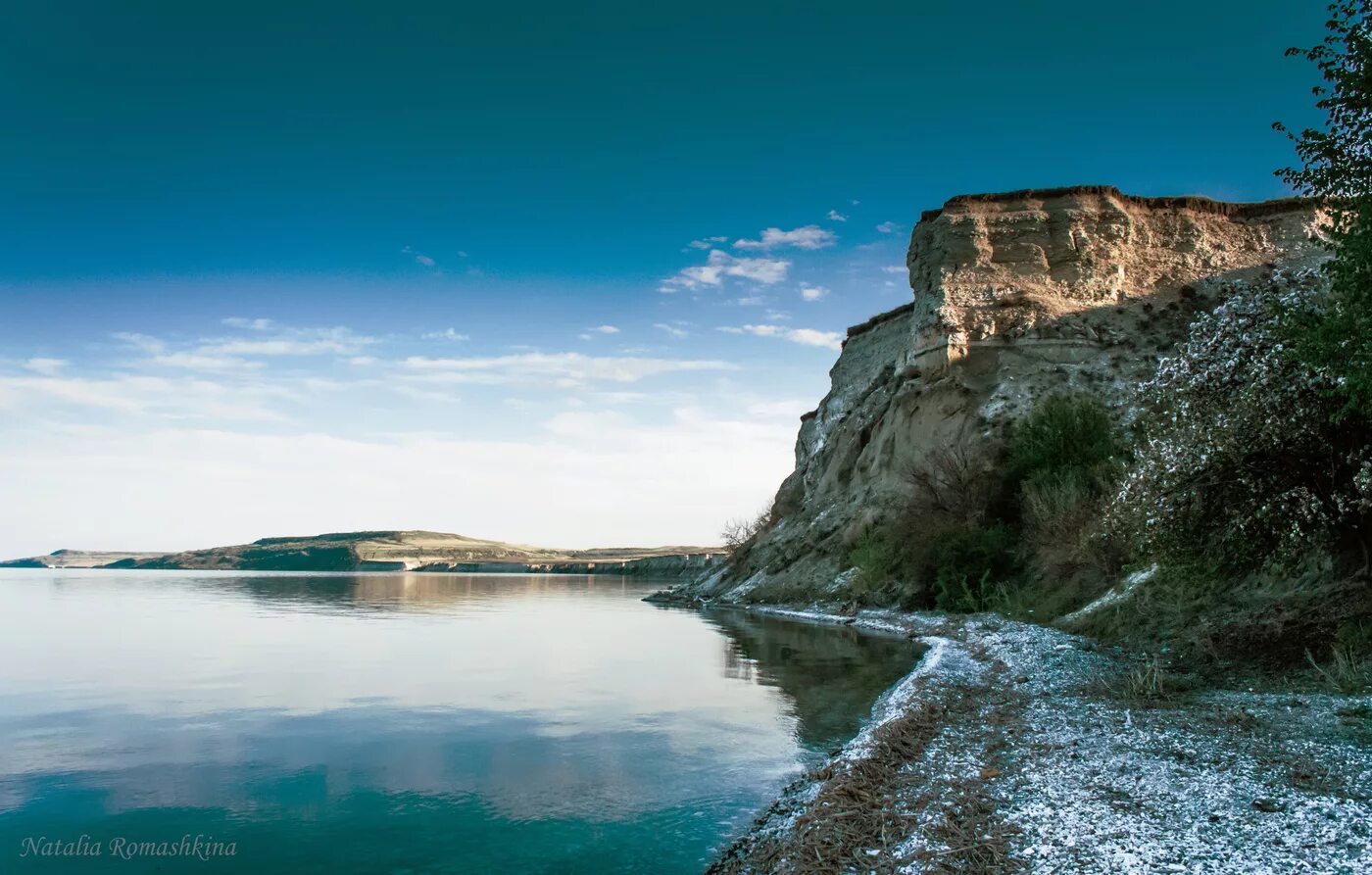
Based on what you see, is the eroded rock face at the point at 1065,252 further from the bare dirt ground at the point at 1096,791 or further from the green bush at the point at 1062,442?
the bare dirt ground at the point at 1096,791

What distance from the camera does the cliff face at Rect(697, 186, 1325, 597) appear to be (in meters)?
50.2

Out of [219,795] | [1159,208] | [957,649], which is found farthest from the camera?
[1159,208]

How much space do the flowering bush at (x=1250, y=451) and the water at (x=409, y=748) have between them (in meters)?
7.11

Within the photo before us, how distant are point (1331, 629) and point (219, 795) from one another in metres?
18.5

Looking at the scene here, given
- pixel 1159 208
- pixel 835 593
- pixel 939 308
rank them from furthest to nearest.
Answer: pixel 1159 208 < pixel 939 308 < pixel 835 593

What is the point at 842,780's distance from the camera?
31.4 feet

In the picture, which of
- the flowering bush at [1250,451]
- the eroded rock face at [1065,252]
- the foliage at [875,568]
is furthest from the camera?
the eroded rock face at [1065,252]

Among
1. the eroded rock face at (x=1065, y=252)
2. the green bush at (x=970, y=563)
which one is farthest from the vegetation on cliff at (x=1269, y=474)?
the eroded rock face at (x=1065, y=252)

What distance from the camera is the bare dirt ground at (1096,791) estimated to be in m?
6.63

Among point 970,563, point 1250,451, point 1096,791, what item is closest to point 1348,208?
point 1250,451

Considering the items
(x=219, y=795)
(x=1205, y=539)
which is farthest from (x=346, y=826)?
(x=1205, y=539)

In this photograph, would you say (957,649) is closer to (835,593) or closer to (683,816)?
(683,816)

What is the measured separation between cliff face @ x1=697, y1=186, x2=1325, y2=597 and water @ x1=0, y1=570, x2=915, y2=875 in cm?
2583

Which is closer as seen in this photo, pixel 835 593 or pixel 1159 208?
pixel 835 593
